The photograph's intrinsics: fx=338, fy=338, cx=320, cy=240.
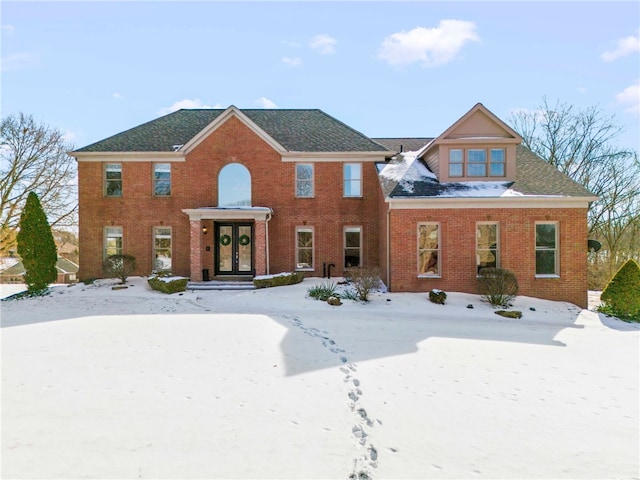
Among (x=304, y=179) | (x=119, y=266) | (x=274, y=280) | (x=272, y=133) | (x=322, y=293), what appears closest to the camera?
(x=322, y=293)

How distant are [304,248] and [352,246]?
7.75 feet

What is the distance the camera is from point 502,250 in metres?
13.1

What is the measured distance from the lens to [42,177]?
24.0 m

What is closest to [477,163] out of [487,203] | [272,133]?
[487,203]

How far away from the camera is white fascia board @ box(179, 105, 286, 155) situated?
16.3 meters

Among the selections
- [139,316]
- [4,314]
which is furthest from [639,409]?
[4,314]

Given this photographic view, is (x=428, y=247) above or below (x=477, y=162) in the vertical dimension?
below

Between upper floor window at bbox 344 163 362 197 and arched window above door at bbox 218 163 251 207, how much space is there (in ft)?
15.7

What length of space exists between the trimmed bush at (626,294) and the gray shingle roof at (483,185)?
3041 mm

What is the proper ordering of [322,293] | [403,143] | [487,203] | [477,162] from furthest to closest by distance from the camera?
[403,143]
[477,162]
[487,203]
[322,293]

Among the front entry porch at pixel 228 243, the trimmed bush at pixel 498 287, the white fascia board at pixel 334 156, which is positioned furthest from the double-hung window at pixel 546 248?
the front entry porch at pixel 228 243

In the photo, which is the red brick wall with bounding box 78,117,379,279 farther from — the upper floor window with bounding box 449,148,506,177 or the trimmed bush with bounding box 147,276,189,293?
the upper floor window with bounding box 449,148,506,177

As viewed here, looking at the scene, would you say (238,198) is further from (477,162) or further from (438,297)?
(477,162)

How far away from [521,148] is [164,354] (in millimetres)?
18944
